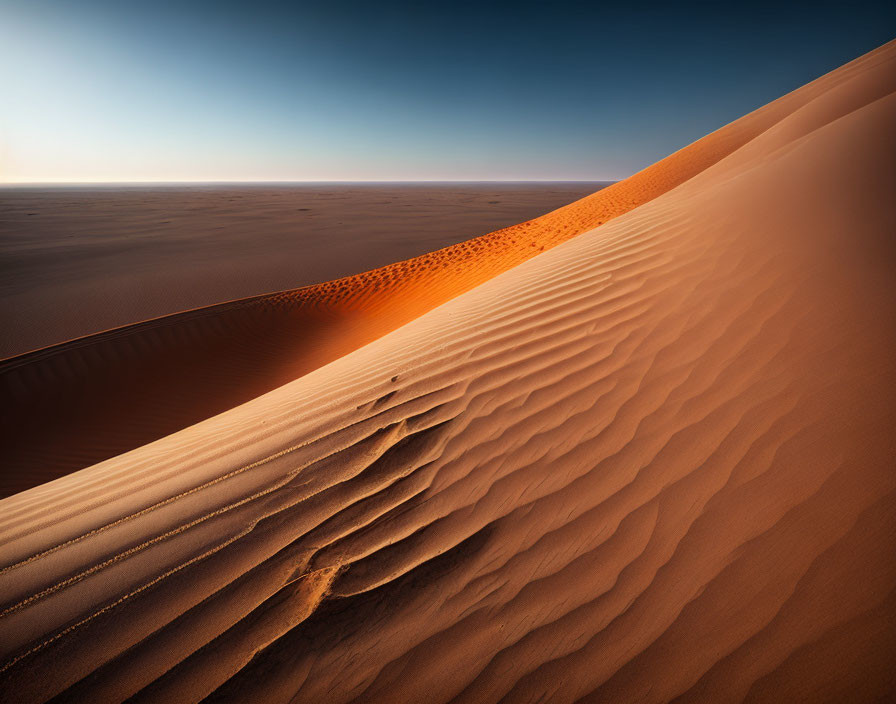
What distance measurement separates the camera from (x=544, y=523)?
155 cm

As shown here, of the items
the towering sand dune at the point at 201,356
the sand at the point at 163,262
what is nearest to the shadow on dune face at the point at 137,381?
the towering sand dune at the point at 201,356

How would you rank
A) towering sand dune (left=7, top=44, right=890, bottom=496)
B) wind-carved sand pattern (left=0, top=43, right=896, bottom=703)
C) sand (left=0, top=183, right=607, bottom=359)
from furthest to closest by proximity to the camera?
sand (left=0, top=183, right=607, bottom=359), towering sand dune (left=7, top=44, right=890, bottom=496), wind-carved sand pattern (left=0, top=43, right=896, bottom=703)

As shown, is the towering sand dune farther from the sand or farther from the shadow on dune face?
the sand

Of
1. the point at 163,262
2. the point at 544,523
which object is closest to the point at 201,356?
the point at 544,523

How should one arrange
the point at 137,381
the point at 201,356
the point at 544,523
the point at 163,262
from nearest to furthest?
the point at 544,523 < the point at 137,381 < the point at 201,356 < the point at 163,262

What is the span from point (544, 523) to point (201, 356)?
796cm

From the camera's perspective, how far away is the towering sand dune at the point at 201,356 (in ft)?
18.7

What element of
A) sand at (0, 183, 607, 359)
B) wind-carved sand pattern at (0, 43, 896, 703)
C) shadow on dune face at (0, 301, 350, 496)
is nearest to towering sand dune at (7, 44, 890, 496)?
shadow on dune face at (0, 301, 350, 496)

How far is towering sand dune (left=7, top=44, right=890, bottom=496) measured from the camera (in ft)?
18.7

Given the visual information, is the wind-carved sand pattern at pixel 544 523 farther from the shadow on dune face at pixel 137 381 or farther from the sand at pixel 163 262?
the sand at pixel 163 262

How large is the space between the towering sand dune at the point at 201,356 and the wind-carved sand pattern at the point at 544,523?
3.93m

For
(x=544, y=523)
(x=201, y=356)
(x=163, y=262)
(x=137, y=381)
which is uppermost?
(x=163, y=262)

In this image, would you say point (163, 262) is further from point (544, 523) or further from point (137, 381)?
point (544, 523)

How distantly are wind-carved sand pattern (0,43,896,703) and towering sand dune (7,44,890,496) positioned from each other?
3.93 metres
